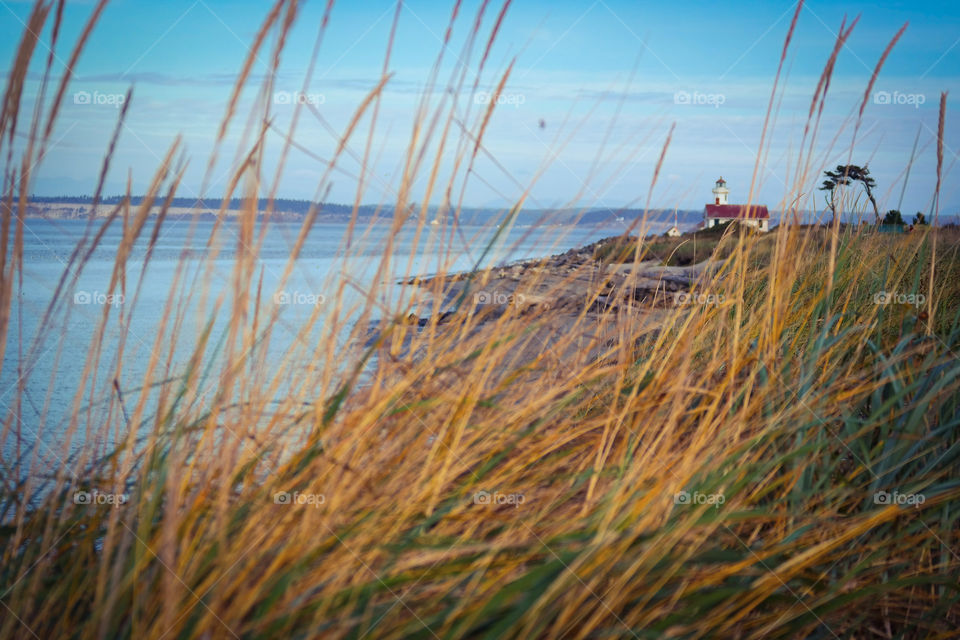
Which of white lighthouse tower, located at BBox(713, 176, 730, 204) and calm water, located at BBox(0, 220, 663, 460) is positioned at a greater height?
white lighthouse tower, located at BBox(713, 176, 730, 204)

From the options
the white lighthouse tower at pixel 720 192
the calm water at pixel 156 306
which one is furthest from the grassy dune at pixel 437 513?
the white lighthouse tower at pixel 720 192

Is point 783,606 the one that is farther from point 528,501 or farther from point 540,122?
point 540,122

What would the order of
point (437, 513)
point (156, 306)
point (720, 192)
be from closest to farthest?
point (437, 513) < point (156, 306) < point (720, 192)

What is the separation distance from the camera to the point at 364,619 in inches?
41.5

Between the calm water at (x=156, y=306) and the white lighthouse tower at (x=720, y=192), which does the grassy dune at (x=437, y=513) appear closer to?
the calm water at (x=156, y=306)

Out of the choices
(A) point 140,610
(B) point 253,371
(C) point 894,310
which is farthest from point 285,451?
(C) point 894,310

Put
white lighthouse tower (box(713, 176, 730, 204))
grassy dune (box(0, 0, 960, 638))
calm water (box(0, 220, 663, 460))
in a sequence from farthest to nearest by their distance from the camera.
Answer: white lighthouse tower (box(713, 176, 730, 204)), calm water (box(0, 220, 663, 460)), grassy dune (box(0, 0, 960, 638))

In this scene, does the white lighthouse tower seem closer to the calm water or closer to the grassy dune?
the calm water

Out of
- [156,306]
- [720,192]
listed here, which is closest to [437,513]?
[156,306]

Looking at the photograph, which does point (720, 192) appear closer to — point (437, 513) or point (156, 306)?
point (156, 306)

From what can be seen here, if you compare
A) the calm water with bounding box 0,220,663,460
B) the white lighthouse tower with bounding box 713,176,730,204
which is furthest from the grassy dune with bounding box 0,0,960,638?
the white lighthouse tower with bounding box 713,176,730,204

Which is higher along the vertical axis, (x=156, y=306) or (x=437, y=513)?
(x=437, y=513)

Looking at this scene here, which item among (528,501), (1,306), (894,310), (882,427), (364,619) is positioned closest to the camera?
(364,619)

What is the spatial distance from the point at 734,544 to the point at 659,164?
941 millimetres
